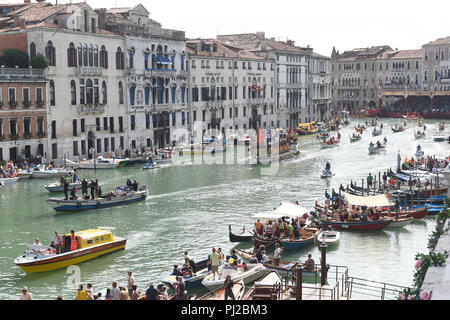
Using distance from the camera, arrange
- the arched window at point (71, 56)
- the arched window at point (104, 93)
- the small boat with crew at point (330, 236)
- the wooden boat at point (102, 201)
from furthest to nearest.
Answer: the arched window at point (104, 93) → the arched window at point (71, 56) → the wooden boat at point (102, 201) → the small boat with crew at point (330, 236)

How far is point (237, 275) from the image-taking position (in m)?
19.1

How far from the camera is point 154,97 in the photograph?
5506 centimetres

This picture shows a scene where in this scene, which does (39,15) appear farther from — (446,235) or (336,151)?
(446,235)

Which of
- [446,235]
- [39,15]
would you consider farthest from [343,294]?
[39,15]

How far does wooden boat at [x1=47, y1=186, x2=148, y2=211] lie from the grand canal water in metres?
0.46

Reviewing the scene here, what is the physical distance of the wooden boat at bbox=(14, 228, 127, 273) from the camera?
20375 mm

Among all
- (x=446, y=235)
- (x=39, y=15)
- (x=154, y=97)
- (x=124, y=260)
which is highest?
(x=39, y=15)

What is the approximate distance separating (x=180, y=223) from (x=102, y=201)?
16.1ft

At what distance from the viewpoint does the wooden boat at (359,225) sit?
86.9 feet

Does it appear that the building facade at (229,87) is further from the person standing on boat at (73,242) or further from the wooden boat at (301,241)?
the person standing on boat at (73,242)

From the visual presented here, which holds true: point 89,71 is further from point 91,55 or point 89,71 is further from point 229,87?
point 229,87

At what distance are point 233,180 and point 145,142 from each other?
16.4 metres

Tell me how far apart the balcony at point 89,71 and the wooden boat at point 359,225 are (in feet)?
85.8

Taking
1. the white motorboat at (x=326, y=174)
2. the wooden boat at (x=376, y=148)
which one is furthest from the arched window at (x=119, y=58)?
the wooden boat at (x=376, y=148)
